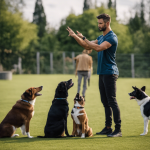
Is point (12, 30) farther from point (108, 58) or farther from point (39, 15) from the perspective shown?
point (108, 58)

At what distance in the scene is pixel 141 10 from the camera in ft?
164

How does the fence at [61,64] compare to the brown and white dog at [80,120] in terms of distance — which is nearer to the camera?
the brown and white dog at [80,120]

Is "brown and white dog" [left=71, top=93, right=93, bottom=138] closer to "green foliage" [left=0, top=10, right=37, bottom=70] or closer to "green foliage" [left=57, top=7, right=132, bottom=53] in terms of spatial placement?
"green foliage" [left=0, top=10, right=37, bottom=70]

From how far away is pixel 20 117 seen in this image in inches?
193

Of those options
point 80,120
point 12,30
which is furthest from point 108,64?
point 12,30

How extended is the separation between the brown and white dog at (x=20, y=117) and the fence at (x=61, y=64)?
2427 cm

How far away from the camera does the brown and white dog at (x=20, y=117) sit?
482cm

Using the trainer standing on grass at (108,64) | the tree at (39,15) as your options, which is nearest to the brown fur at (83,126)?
the trainer standing on grass at (108,64)

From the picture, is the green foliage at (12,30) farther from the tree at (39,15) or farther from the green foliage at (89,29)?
the tree at (39,15)

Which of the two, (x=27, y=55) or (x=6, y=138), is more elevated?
(x=27, y=55)

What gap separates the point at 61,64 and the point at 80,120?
2584 centimetres

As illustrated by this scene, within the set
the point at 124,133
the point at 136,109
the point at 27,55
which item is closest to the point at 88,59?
the point at 136,109

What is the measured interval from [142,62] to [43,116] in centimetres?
2314

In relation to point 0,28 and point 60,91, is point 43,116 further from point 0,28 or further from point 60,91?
point 0,28
